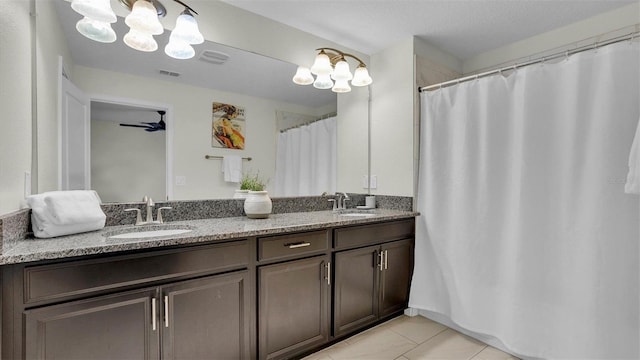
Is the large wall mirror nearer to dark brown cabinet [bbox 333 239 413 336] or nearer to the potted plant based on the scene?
the potted plant

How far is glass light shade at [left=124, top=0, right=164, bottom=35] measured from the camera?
1507 mm

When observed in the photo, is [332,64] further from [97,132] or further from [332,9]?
[97,132]

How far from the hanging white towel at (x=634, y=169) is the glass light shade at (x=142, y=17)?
7.96ft

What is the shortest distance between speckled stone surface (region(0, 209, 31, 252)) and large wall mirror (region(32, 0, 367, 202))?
0.64 ft

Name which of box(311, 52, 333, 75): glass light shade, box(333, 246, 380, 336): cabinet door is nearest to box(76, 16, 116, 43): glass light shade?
box(311, 52, 333, 75): glass light shade

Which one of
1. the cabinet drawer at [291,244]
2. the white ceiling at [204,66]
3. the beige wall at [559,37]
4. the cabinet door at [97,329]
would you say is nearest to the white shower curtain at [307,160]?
the white ceiling at [204,66]

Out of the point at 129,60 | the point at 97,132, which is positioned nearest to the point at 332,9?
the point at 129,60

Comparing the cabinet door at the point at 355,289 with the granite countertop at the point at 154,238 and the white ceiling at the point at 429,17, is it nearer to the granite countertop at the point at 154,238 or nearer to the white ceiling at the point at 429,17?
the granite countertop at the point at 154,238

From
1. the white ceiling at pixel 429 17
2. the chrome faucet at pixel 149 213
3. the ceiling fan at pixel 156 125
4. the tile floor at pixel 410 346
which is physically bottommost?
the tile floor at pixel 410 346

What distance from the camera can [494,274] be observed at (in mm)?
2014

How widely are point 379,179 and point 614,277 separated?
1.61 meters

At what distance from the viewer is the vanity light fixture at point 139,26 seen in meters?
1.37

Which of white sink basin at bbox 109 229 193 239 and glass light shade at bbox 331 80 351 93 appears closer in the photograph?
white sink basin at bbox 109 229 193 239

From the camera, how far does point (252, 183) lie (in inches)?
84.7
